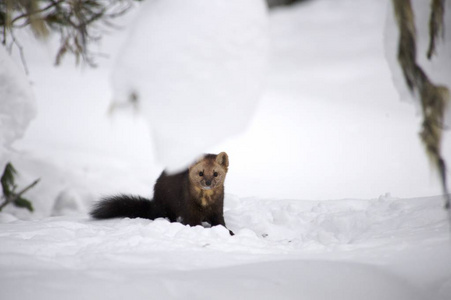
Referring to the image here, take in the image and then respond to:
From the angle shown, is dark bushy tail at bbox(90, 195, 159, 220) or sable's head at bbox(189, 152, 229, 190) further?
dark bushy tail at bbox(90, 195, 159, 220)

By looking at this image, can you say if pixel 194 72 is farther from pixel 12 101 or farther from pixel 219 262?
pixel 12 101

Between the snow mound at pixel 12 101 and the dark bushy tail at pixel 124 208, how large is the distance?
1.17 m

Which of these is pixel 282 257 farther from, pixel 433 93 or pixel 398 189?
pixel 398 189

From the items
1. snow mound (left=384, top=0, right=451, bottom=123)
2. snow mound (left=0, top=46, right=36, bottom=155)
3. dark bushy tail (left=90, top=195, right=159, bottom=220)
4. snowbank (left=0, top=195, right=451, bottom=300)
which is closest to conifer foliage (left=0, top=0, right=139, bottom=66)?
snow mound (left=0, top=46, right=36, bottom=155)

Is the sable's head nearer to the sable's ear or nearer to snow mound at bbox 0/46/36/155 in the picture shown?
the sable's ear

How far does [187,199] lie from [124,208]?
1.91 feet

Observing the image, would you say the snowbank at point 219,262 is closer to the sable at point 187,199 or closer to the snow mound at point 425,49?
the sable at point 187,199

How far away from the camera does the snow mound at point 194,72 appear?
2.28 meters

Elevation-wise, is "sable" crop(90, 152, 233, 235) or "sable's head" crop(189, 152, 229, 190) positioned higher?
"sable's head" crop(189, 152, 229, 190)

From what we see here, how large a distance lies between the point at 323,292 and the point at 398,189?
5198 mm

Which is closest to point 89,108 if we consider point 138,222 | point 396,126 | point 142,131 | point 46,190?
point 142,131

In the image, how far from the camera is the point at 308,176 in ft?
26.9

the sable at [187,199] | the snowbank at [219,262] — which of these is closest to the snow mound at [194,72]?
the snowbank at [219,262]

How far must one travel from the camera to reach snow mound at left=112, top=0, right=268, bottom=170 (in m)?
2.28
